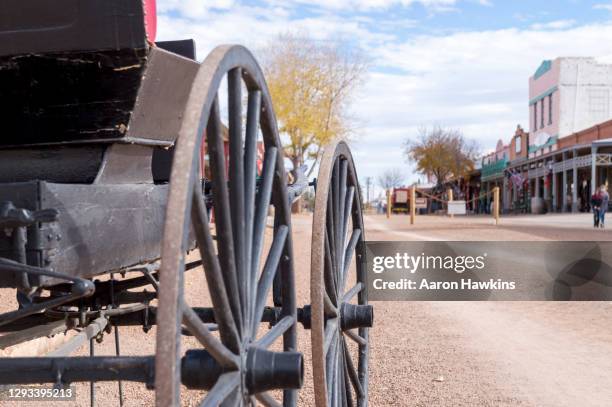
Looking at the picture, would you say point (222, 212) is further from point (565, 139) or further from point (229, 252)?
point (565, 139)

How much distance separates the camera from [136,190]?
2381 millimetres

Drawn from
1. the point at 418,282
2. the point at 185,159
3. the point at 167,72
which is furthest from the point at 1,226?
the point at 418,282

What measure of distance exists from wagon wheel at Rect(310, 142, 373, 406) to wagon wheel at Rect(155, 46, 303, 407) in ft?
0.56

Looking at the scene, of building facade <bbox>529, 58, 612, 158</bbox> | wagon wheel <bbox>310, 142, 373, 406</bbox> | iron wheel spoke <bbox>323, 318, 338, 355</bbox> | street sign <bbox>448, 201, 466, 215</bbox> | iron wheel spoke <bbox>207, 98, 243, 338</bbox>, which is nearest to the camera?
iron wheel spoke <bbox>207, 98, 243, 338</bbox>

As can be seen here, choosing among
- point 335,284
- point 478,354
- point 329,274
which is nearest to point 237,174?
point 329,274

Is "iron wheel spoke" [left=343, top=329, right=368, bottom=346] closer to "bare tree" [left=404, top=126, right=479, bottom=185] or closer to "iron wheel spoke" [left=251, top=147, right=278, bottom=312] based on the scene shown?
"iron wheel spoke" [left=251, top=147, right=278, bottom=312]

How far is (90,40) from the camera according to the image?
202 centimetres

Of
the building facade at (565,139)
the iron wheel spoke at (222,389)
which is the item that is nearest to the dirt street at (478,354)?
the iron wheel spoke at (222,389)

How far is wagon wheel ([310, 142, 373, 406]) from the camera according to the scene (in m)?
2.73

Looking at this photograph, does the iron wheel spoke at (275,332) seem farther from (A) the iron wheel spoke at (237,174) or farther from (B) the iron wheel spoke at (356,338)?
(B) the iron wheel spoke at (356,338)

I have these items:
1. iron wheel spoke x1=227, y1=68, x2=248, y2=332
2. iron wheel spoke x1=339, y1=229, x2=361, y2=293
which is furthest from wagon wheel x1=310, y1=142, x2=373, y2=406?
iron wheel spoke x1=227, y1=68, x2=248, y2=332

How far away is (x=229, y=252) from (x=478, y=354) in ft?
15.2

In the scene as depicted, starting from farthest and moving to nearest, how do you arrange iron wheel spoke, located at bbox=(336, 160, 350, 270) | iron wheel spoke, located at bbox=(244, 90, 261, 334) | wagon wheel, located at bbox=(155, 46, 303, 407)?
iron wheel spoke, located at bbox=(336, 160, 350, 270) → iron wheel spoke, located at bbox=(244, 90, 261, 334) → wagon wheel, located at bbox=(155, 46, 303, 407)

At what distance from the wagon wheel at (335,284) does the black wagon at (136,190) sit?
0.02 meters
